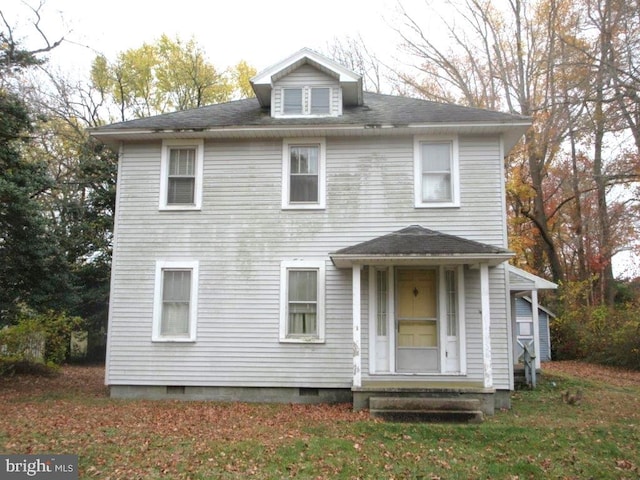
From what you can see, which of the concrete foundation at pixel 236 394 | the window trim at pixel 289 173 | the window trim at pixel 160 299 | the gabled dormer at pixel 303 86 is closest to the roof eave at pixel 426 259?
the window trim at pixel 289 173

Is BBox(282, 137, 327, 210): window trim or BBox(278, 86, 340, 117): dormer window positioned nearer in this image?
BBox(282, 137, 327, 210): window trim

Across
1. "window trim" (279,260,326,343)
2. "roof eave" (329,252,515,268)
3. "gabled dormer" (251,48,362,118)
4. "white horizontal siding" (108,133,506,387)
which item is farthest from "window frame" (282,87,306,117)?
"roof eave" (329,252,515,268)

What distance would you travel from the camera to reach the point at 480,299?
36.2 feet

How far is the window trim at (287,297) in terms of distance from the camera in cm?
1127

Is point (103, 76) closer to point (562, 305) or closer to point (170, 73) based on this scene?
point (170, 73)

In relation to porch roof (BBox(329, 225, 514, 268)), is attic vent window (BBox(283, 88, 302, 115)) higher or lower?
higher

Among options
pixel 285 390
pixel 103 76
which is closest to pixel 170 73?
pixel 103 76

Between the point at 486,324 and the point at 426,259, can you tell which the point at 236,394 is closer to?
the point at 426,259

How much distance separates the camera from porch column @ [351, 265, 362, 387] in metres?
10.2

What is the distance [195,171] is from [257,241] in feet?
7.19

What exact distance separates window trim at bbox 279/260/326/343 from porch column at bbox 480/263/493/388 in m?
3.25

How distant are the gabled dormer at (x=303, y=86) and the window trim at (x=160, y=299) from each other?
3.99 m

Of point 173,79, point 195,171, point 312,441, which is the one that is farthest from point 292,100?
point 173,79

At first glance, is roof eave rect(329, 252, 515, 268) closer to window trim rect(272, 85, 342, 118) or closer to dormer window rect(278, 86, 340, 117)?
window trim rect(272, 85, 342, 118)
